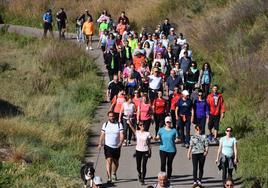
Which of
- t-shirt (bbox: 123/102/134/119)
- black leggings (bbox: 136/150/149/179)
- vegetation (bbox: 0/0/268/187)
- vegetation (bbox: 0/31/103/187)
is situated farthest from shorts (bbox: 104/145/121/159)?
vegetation (bbox: 0/0/268/187)

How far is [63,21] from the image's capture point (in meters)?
35.7

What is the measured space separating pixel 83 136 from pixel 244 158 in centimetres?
449

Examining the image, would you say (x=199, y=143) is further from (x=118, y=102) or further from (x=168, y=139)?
(x=118, y=102)

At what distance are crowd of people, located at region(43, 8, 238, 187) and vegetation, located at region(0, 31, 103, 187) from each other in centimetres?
120

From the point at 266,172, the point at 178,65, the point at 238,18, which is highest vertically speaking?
the point at 238,18

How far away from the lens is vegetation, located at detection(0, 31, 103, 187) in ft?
54.5

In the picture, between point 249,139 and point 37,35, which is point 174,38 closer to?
point 249,139

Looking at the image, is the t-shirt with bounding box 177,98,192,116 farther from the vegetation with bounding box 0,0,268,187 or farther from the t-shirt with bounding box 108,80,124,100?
the t-shirt with bounding box 108,80,124,100

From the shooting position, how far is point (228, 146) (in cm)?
1589

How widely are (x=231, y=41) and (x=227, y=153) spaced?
14.0 m

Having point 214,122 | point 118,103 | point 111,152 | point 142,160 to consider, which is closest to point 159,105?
point 118,103

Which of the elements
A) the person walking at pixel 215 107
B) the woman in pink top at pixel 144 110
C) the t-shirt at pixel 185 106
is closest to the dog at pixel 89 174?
the woman in pink top at pixel 144 110

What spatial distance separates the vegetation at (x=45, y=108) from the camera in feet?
54.5

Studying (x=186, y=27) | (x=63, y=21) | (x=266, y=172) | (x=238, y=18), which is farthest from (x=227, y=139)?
(x=63, y=21)
